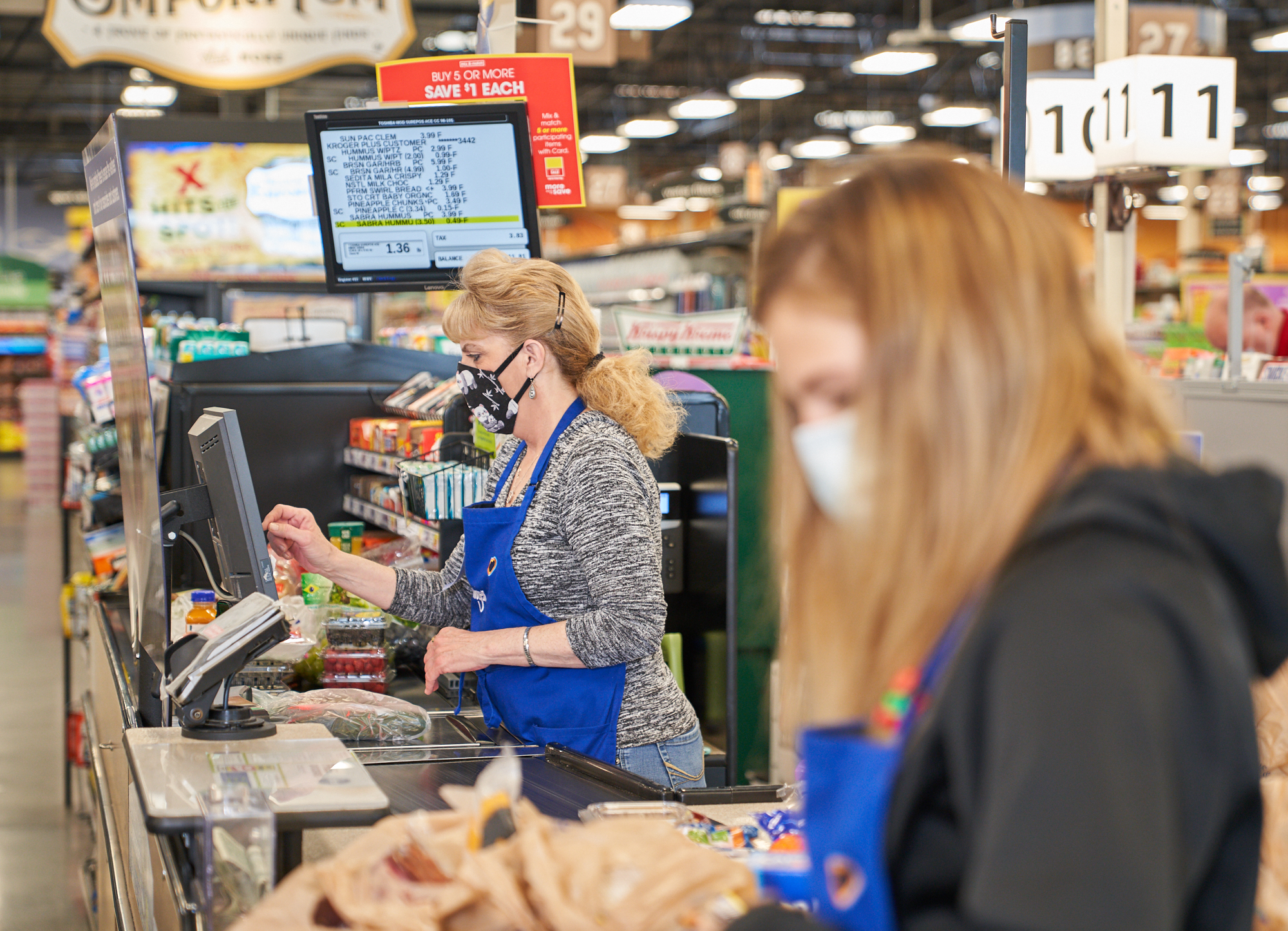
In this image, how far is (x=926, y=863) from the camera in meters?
0.98

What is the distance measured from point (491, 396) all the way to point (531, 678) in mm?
583

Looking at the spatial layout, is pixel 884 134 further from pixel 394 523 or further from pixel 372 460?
pixel 394 523

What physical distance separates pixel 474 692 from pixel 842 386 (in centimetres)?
229

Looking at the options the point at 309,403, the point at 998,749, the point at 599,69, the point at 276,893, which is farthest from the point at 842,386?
the point at 599,69

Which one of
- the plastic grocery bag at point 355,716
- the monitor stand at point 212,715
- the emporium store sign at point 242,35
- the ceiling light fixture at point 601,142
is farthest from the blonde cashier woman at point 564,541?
the ceiling light fixture at point 601,142

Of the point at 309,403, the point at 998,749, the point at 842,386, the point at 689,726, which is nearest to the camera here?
the point at 998,749

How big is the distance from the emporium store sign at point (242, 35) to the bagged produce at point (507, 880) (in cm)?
589

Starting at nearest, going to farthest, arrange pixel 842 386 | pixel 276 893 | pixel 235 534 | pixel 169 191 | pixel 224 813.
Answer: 1. pixel 842 386
2. pixel 276 893
3. pixel 224 813
4. pixel 235 534
5. pixel 169 191

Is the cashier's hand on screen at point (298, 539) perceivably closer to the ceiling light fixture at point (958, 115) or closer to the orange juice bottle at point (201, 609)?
the orange juice bottle at point (201, 609)

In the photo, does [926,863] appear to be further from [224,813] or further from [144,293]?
[144,293]

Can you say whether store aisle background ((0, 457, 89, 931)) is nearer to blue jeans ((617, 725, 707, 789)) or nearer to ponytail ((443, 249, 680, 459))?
blue jeans ((617, 725, 707, 789))

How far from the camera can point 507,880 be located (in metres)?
1.22

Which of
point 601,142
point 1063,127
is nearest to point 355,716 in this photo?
point 1063,127

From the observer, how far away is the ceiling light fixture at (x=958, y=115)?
14648mm
